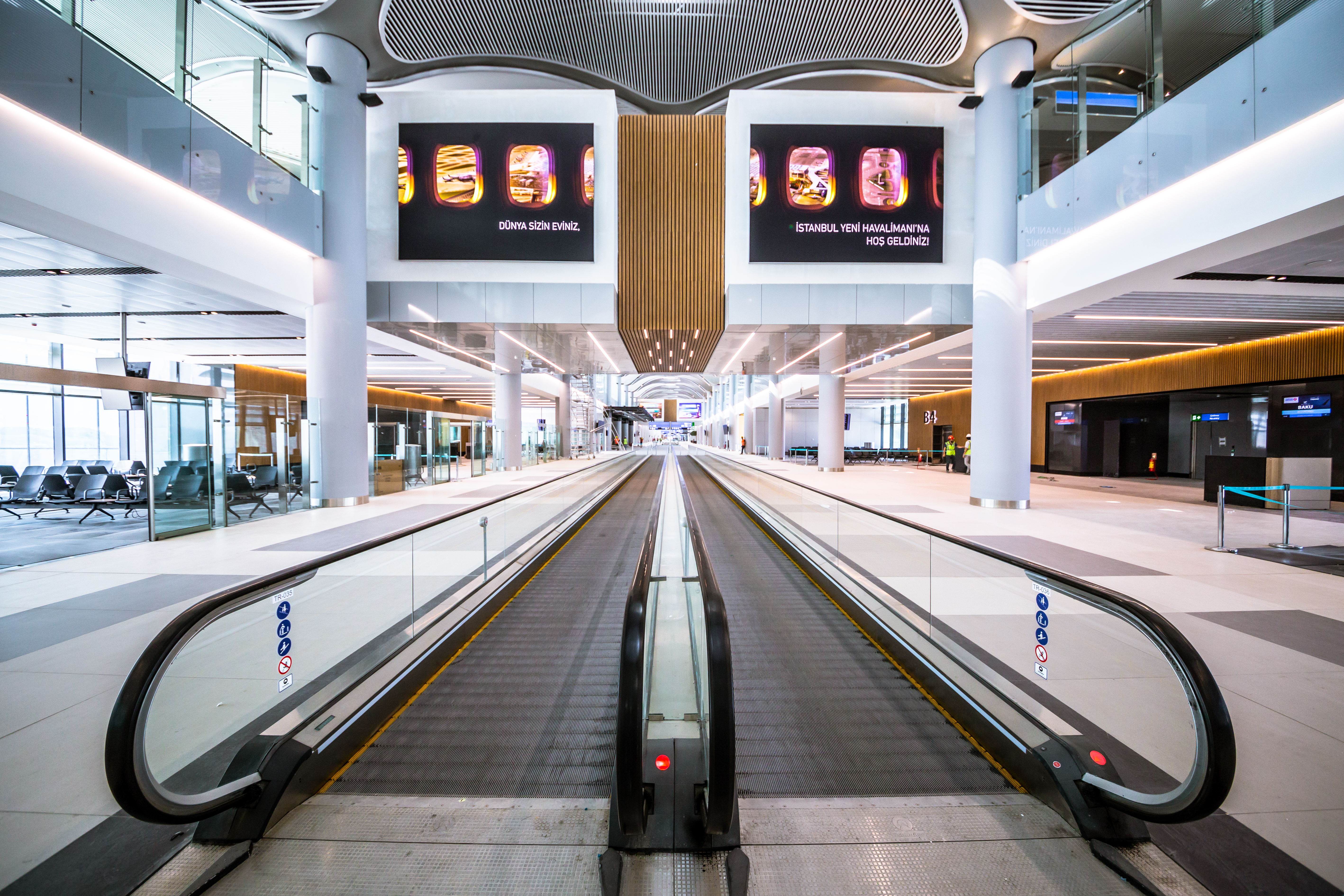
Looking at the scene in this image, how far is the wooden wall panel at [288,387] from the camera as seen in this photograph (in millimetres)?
22141

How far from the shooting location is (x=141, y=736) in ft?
6.70

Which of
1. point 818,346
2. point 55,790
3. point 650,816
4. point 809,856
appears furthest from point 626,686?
point 818,346

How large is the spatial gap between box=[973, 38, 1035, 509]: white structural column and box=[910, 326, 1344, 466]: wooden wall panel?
17.0 ft

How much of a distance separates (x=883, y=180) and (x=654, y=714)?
1395cm

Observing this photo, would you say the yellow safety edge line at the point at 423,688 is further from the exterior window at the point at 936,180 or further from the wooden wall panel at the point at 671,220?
the exterior window at the point at 936,180

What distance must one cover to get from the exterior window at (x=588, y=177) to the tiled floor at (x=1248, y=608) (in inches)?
379

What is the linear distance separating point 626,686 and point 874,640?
335 centimetres

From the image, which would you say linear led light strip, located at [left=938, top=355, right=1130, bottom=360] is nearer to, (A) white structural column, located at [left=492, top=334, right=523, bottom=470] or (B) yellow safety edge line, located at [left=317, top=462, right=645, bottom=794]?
(B) yellow safety edge line, located at [left=317, top=462, right=645, bottom=794]

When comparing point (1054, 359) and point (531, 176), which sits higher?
point (531, 176)

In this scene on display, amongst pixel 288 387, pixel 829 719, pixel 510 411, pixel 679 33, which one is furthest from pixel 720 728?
pixel 288 387

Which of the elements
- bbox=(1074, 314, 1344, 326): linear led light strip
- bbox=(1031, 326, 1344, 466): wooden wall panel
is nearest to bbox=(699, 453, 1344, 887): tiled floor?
Answer: bbox=(1031, 326, 1344, 466): wooden wall panel

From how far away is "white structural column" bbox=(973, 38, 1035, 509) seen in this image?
1176cm

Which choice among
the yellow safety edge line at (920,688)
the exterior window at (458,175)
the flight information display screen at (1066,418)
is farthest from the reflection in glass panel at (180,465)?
the flight information display screen at (1066,418)

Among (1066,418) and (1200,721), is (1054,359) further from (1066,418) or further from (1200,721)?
(1200,721)
